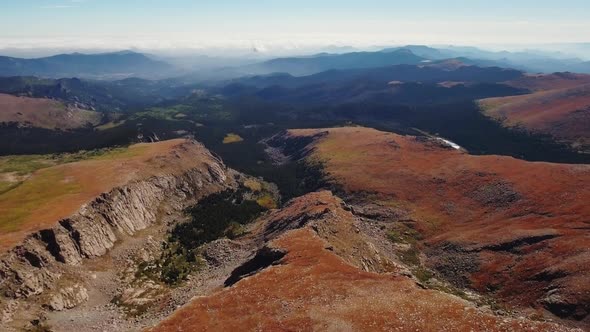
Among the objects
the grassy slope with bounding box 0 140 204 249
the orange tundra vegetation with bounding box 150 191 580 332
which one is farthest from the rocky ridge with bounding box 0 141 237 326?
the orange tundra vegetation with bounding box 150 191 580 332

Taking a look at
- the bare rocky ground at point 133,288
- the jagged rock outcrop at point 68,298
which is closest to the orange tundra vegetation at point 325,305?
the bare rocky ground at point 133,288

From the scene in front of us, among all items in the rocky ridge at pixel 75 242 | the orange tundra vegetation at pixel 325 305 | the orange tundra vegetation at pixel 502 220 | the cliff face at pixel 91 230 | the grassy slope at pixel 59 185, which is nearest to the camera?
the orange tundra vegetation at pixel 325 305

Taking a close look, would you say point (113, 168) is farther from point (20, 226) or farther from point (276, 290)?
point (276, 290)

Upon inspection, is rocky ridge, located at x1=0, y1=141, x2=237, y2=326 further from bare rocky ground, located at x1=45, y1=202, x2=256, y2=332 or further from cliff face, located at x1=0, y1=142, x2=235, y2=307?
bare rocky ground, located at x1=45, y1=202, x2=256, y2=332

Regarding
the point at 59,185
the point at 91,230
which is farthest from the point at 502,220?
the point at 59,185

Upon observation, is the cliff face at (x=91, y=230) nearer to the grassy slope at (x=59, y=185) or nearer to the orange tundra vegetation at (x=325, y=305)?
the grassy slope at (x=59, y=185)

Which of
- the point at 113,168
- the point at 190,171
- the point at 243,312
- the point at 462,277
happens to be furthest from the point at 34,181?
the point at 462,277

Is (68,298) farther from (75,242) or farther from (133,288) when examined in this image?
(75,242)

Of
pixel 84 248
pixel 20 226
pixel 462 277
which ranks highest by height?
pixel 20 226
